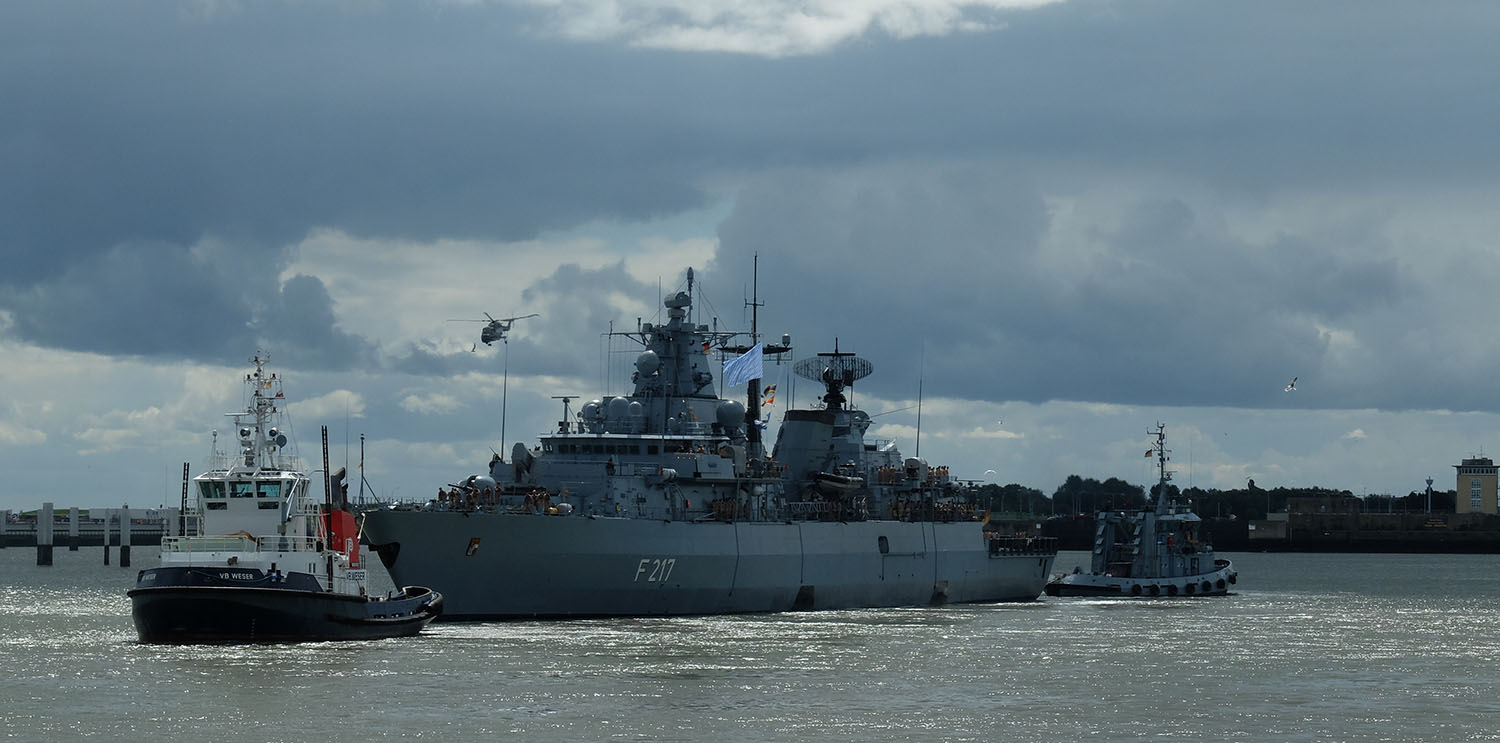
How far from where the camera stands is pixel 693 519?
63625 millimetres

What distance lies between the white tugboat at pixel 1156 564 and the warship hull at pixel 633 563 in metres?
13.3

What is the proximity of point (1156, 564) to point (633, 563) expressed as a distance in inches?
1232

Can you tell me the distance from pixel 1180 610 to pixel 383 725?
4401 centimetres

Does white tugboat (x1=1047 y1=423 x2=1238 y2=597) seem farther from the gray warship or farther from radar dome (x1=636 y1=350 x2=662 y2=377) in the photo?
radar dome (x1=636 y1=350 x2=662 y2=377)

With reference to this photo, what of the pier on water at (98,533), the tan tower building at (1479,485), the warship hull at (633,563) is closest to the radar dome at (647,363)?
the warship hull at (633,563)

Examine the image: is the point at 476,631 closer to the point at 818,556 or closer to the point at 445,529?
the point at 445,529

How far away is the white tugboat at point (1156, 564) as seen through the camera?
82.8 meters

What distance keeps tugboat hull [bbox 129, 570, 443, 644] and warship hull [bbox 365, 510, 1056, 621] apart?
8099 millimetres

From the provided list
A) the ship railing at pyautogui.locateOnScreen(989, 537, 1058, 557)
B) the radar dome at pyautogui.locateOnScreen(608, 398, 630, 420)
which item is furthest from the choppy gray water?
the ship railing at pyautogui.locateOnScreen(989, 537, 1058, 557)

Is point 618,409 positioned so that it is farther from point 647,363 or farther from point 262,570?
point 262,570

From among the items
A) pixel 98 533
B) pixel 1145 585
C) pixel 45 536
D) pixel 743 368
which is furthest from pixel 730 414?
pixel 98 533

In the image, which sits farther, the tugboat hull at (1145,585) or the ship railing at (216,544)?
the tugboat hull at (1145,585)

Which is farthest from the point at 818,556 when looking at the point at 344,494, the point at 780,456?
the point at 344,494

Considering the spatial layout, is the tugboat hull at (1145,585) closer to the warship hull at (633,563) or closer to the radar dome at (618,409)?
the warship hull at (633,563)
